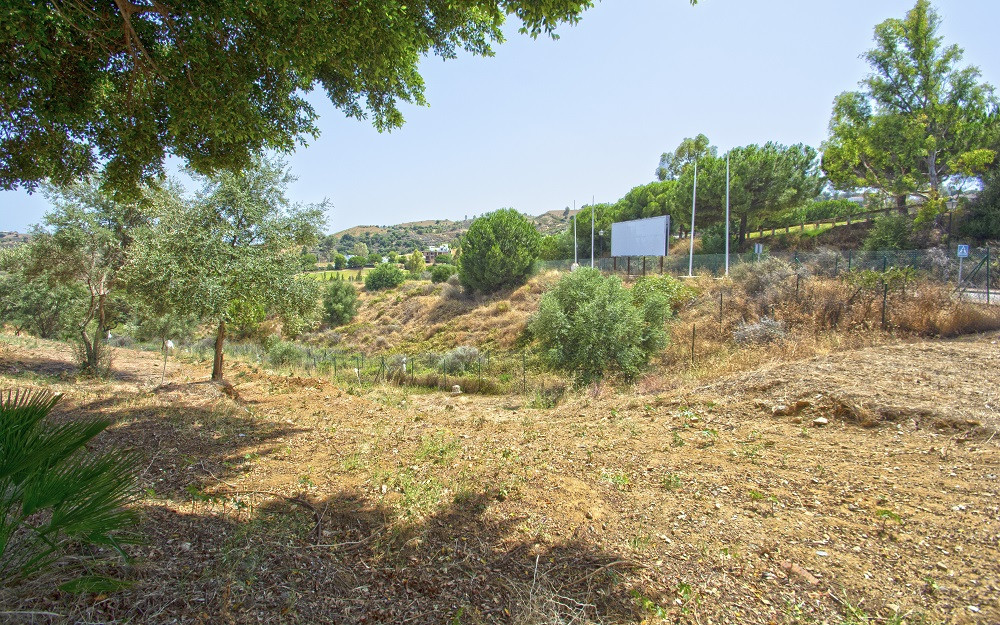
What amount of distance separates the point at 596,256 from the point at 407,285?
877 inches

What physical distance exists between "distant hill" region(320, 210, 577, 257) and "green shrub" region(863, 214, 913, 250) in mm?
109678

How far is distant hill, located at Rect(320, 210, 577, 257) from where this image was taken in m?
150

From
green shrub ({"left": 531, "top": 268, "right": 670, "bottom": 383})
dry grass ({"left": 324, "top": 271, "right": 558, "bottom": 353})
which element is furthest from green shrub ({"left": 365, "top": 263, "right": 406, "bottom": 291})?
green shrub ({"left": 531, "top": 268, "right": 670, "bottom": 383})

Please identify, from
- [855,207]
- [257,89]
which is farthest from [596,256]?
[257,89]

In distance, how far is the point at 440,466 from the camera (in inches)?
217

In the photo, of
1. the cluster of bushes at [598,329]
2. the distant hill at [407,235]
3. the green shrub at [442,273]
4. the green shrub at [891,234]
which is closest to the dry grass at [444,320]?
the green shrub at [442,273]

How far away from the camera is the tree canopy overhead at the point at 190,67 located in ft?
15.9

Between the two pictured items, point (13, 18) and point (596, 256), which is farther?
point (596, 256)

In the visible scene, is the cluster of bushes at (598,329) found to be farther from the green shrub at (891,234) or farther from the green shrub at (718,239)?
the green shrub at (718,239)

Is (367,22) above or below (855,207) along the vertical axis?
below

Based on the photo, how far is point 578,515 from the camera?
4230 millimetres

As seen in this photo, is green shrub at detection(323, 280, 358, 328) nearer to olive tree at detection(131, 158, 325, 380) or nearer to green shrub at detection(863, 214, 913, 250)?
olive tree at detection(131, 158, 325, 380)

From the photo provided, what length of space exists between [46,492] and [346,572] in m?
1.78

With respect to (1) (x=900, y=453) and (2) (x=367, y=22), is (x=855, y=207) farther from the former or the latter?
(2) (x=367, y=22)
